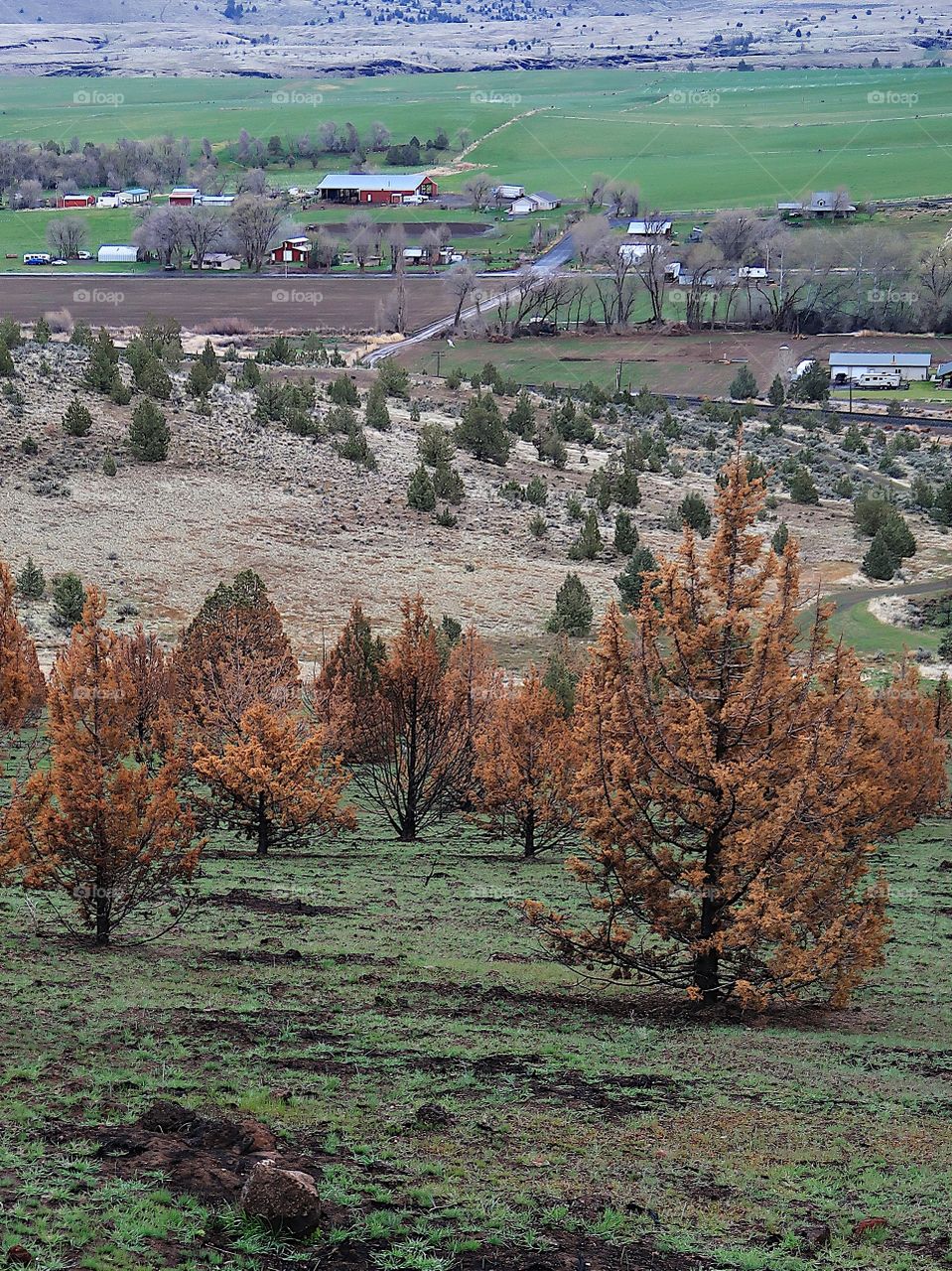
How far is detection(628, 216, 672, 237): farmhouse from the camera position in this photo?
134 m

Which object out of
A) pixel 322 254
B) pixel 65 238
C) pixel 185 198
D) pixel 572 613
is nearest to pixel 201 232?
pixel 322 254

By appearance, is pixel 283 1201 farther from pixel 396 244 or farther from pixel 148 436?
pixel 396 244

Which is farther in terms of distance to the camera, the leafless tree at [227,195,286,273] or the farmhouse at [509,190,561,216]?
the farmhouse at [509,190,561,216]

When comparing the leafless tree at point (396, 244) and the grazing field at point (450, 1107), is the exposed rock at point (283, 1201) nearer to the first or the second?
the grazing field at point (450, 1107)

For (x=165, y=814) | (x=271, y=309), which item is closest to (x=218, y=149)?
(x=271, y=309)

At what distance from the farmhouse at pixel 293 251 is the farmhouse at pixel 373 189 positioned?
2890cm

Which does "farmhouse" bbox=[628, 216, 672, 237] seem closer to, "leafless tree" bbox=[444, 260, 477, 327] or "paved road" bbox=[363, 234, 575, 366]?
"paved road" bbox=[363, 234, 575, 366]

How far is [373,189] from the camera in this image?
157m

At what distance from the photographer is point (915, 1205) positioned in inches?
443

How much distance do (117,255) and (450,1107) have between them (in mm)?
126767

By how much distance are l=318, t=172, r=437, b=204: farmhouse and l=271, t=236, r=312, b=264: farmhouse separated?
94.8 ft

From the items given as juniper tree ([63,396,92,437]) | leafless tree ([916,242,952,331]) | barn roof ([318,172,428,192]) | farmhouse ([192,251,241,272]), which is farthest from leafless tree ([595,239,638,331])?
juniper tree ([63,396,92,437])

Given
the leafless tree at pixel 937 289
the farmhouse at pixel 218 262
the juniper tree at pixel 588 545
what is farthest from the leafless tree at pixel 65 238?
the juniper tree at pixel 588 545

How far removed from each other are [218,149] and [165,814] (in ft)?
612
